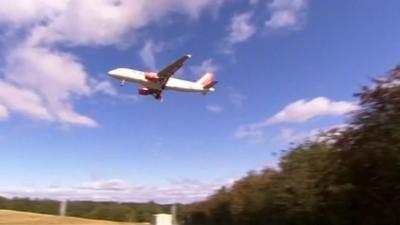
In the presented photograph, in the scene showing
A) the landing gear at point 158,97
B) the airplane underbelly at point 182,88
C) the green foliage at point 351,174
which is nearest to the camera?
the green foliage at point 351,174

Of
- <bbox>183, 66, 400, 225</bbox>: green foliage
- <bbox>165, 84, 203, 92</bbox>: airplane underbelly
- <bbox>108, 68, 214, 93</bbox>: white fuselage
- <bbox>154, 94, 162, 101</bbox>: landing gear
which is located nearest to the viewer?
<bbox>183, 66, 400, 225</bbox>: green foliage

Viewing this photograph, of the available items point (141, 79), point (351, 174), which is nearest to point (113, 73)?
point (141, 79)

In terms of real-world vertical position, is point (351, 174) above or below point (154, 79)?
below

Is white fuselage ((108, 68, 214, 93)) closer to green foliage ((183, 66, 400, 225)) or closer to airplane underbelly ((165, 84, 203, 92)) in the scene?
airplane underbelly ((165, 84, 203, 92))

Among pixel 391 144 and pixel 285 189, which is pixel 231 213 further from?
pixel 391 144

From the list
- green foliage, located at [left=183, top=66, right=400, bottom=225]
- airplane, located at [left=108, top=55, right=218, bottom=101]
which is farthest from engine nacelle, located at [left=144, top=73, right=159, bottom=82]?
green foliage, located at [left=183, top=66, right=400, bottom=225]

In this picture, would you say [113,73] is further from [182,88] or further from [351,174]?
[351,174]

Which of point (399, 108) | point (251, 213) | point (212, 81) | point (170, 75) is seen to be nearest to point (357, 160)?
point (399, 108)

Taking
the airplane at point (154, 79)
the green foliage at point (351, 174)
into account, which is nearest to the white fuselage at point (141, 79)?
the airplane at point (154, 79)

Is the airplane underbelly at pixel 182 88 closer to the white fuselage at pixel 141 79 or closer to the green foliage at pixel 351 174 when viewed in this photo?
the white fuselage at pixel 141 79

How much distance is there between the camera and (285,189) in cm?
3975

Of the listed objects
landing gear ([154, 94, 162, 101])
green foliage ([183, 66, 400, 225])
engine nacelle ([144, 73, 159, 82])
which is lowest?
green foliage ([183, 66, 400, 225])

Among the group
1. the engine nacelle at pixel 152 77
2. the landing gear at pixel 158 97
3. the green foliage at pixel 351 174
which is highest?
the engine nacelle at pixel 152 77

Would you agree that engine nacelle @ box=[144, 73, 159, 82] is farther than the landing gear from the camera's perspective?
Yes
